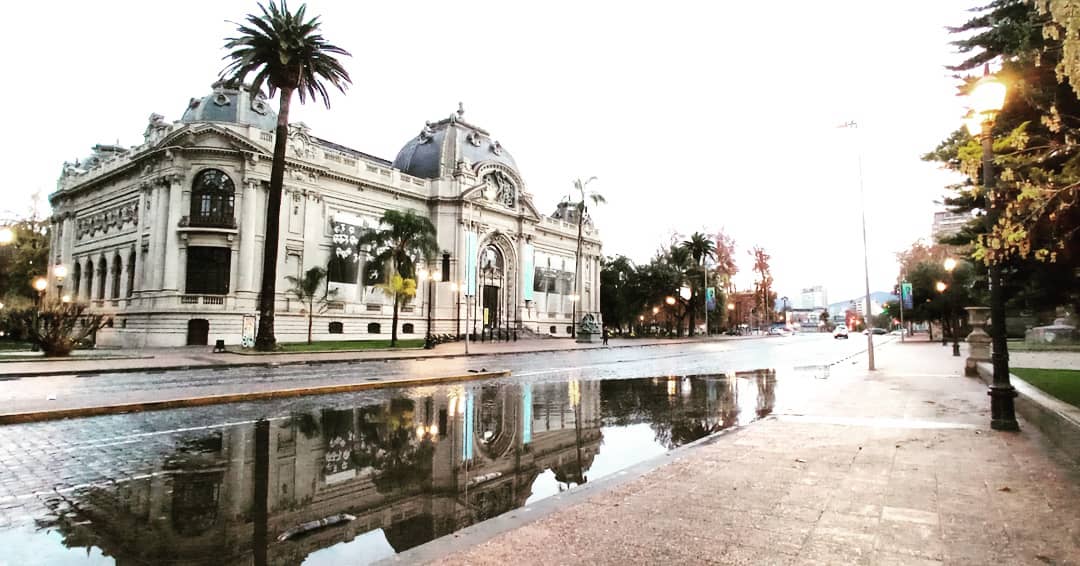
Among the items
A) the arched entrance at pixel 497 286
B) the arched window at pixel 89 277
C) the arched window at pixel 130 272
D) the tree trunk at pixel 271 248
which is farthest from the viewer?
the arched entrance at pixel 497 286

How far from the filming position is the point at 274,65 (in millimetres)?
31453

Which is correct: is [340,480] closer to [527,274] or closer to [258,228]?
[258,228]

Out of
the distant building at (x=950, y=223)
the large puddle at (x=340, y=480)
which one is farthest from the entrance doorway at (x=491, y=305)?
the large puddle at (x=340, y=480)

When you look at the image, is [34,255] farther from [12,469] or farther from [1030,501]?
[1030,501]

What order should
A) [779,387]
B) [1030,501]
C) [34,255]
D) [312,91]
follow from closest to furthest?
[1030,501], [779,387], [312,91], [34,255]

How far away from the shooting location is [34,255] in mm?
58812

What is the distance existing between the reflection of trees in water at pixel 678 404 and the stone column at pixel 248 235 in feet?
107

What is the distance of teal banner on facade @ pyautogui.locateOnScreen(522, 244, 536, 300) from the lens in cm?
6306

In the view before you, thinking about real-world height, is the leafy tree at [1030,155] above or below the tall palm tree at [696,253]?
below

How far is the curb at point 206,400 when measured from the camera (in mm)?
9766

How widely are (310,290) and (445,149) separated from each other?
2623cm

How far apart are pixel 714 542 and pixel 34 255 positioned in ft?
254

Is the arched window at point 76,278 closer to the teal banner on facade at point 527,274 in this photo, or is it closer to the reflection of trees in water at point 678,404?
the teal banner on facade at point 527,274

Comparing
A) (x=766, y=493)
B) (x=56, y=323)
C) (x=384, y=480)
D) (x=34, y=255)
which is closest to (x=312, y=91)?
(x=56, y=323)
